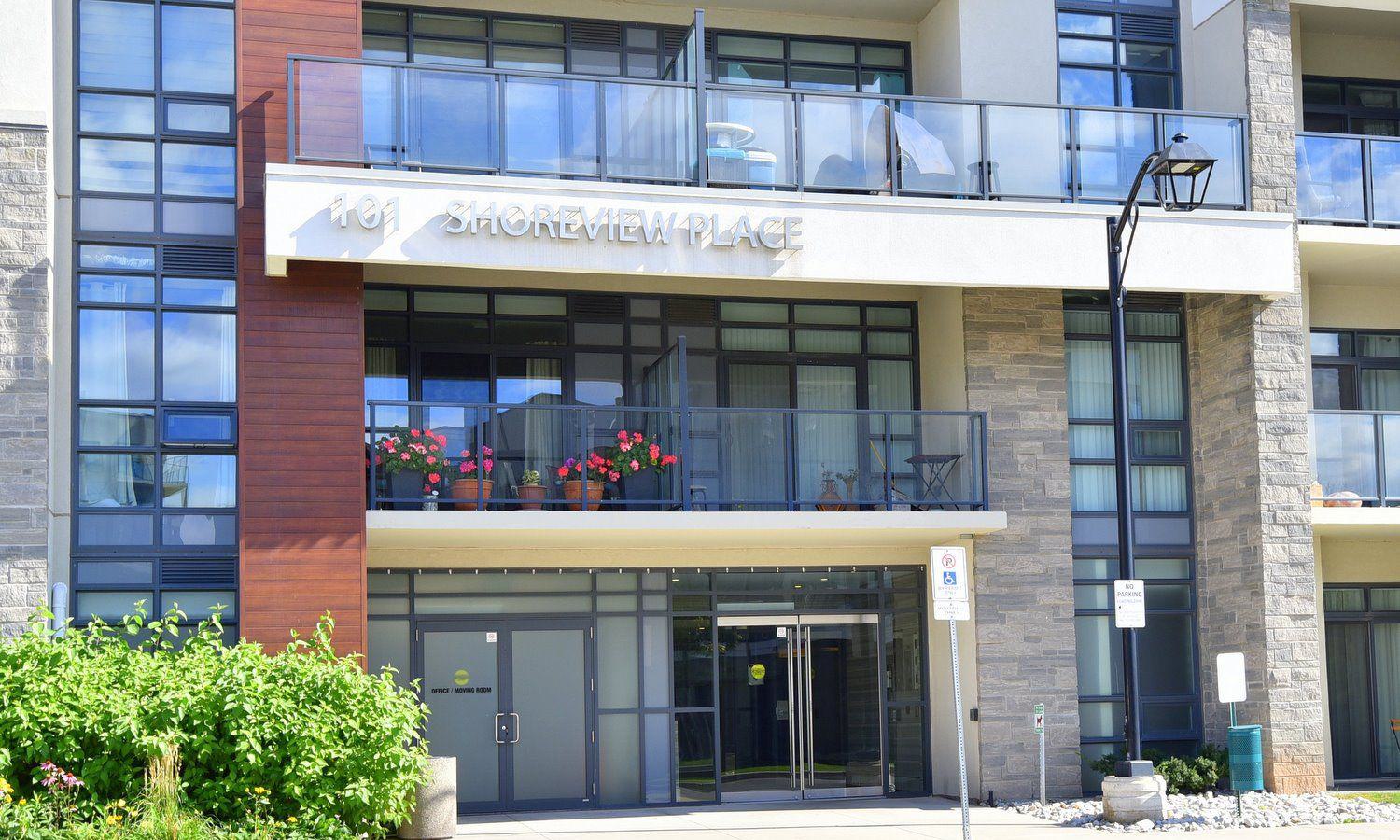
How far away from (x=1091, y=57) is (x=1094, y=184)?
8.00ft

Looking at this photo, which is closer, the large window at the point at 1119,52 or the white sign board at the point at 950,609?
the white sign board at the point at 950,609

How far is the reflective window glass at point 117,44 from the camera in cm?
1678

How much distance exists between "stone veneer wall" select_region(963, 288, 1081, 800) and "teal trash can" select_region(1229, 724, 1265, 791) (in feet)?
6.73

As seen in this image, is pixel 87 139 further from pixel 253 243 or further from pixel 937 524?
pixel 937 524

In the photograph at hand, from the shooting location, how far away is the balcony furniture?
62.7 feet

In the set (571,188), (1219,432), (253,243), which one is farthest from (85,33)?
(1219,432)

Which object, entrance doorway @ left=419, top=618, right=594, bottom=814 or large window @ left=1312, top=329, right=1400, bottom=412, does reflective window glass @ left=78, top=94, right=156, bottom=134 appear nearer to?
entrance doorway @ left=419, top=618, right=594, bottom=814

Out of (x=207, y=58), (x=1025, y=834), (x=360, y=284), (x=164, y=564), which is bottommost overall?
(x=1025, y=834)

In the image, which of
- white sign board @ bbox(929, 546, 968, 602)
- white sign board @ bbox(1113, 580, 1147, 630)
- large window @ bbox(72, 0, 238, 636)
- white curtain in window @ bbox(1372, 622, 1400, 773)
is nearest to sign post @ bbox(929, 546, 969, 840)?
white sign board @ bbox(929, 546, 968, 602)

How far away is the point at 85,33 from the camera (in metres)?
16.8

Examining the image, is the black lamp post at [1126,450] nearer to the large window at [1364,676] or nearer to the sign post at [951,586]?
the sign post at [951,586]

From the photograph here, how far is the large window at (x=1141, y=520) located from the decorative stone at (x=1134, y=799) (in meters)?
2.96

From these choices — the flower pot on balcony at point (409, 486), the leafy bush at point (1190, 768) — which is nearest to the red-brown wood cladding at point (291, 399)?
the flower pot on balcony at point (409, 486)

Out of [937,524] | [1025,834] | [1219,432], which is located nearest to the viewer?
[1025,834]
